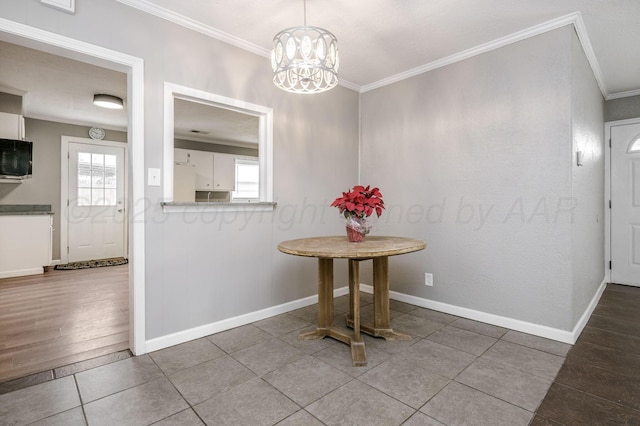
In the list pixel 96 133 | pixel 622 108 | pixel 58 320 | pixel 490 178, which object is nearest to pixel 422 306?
pixel 490 178

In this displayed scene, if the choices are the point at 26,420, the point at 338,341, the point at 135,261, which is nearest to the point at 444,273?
the point at 338,341

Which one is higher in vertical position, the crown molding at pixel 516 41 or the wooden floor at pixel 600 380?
the crown molding at pixel 516 41

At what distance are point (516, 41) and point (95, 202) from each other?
665cm

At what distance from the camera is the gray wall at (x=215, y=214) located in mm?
2217

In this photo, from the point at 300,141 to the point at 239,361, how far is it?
2.10 metres

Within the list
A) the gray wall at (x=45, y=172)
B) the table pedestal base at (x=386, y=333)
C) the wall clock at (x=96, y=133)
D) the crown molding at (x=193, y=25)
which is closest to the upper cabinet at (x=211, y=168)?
the wall clock at (x=96, y=133)

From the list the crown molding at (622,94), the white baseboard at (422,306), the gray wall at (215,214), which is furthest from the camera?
the crown molding at (622,94)

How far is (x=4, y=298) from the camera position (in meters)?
3.60

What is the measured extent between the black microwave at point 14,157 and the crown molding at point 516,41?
465cm

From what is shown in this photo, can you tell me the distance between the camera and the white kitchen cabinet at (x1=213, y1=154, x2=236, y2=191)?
7.07 m

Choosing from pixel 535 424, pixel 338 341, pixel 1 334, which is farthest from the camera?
pixel 1 334

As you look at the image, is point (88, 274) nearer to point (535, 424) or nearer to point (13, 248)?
point (13, 248)

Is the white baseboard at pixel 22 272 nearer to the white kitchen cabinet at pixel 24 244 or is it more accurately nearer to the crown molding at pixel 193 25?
the white kitchen cabinet at pixel 24 244

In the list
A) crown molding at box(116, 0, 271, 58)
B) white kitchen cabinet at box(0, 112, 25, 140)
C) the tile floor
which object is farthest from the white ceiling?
white kitchen cabinet at box(0, 112, 25, 140)
